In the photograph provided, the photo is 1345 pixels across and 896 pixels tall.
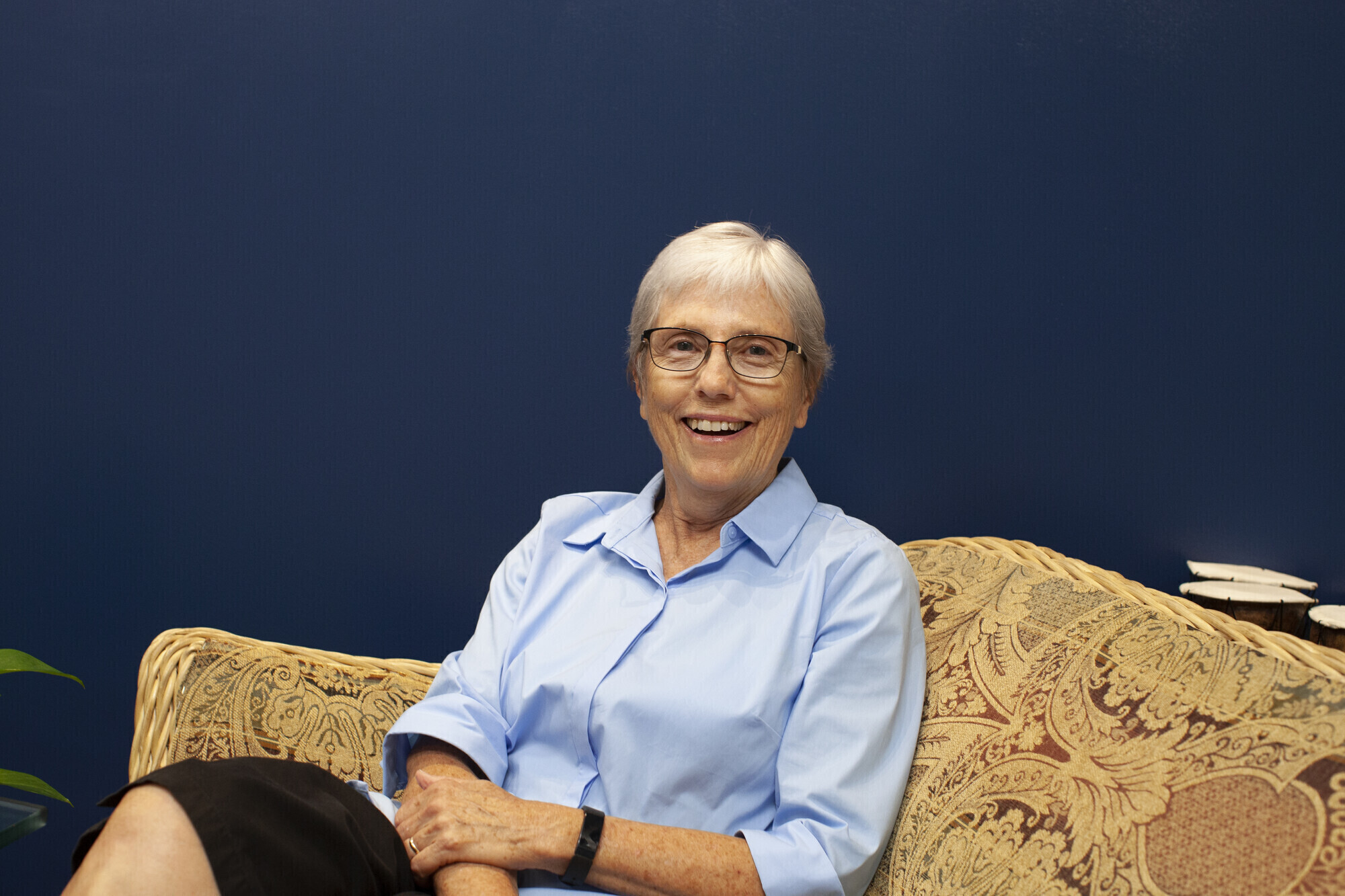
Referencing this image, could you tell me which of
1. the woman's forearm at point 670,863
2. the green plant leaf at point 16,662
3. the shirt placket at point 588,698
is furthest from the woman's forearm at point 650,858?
the green plant leaf at point 16,662

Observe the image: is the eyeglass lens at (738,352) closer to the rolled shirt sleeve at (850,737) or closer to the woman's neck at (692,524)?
the woman's neck at (692,524)

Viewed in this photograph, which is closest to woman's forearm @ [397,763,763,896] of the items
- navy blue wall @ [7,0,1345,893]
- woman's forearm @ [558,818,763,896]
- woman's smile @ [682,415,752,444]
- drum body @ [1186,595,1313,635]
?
woman's forearm @ [558,818,763,896]

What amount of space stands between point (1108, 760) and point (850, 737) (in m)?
0.33

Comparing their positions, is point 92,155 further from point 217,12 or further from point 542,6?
point 542,6

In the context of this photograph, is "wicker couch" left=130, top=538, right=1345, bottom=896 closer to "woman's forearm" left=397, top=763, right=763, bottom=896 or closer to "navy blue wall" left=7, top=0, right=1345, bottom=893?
"woman's forearm" left=397, top=763, right=763, bottom=896

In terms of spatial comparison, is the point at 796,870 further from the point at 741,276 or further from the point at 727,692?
the point at 741,276

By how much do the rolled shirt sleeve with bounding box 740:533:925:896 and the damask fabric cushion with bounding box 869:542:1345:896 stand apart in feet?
0.18

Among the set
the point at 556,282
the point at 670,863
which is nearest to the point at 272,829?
the point at 670,863

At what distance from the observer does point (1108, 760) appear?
1.07m

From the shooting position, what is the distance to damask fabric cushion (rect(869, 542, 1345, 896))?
89cm

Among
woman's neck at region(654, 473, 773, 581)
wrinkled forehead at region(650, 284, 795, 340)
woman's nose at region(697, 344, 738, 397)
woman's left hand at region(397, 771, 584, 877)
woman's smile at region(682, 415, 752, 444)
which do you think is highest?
wrinkled forehead at region(650, 284, 795, 340)

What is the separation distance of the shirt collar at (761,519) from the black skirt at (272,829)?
1.93 ft

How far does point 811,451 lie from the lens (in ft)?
6.54

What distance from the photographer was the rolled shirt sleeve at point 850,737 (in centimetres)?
119
